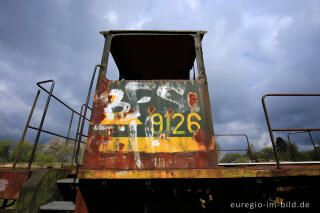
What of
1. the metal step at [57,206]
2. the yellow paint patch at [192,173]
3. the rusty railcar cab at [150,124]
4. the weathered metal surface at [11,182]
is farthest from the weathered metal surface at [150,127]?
the weathered metal surface at [11,182]

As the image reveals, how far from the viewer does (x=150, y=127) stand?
7.70ft

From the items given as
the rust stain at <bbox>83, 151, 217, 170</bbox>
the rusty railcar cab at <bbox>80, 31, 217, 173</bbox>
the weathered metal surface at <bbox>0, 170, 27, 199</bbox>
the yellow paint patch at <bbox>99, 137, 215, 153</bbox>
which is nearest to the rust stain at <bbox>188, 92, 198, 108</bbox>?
the rusty railcar cab at <bbox>80, 31, 217, 173</bbox>

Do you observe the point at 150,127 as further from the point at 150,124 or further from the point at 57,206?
the point at 57,206

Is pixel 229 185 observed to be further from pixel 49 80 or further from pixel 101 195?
pixel 49 80

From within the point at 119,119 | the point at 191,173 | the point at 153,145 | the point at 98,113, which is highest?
the point at 98,113

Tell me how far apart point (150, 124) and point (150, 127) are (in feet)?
0.16

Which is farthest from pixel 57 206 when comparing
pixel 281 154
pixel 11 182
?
pixel 281 154

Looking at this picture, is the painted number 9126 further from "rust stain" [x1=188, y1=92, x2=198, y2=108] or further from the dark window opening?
the dark window opening

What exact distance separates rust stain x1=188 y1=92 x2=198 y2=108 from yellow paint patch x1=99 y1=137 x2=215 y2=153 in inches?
22.9

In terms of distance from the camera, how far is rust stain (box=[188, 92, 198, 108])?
2501mm

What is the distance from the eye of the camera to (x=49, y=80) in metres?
2.67

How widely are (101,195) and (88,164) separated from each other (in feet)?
1.60

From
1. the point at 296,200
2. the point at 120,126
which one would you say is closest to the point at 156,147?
the point at 120,126

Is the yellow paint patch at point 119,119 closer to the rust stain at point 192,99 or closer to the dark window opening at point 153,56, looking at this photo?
the rust stain at point 192,99
